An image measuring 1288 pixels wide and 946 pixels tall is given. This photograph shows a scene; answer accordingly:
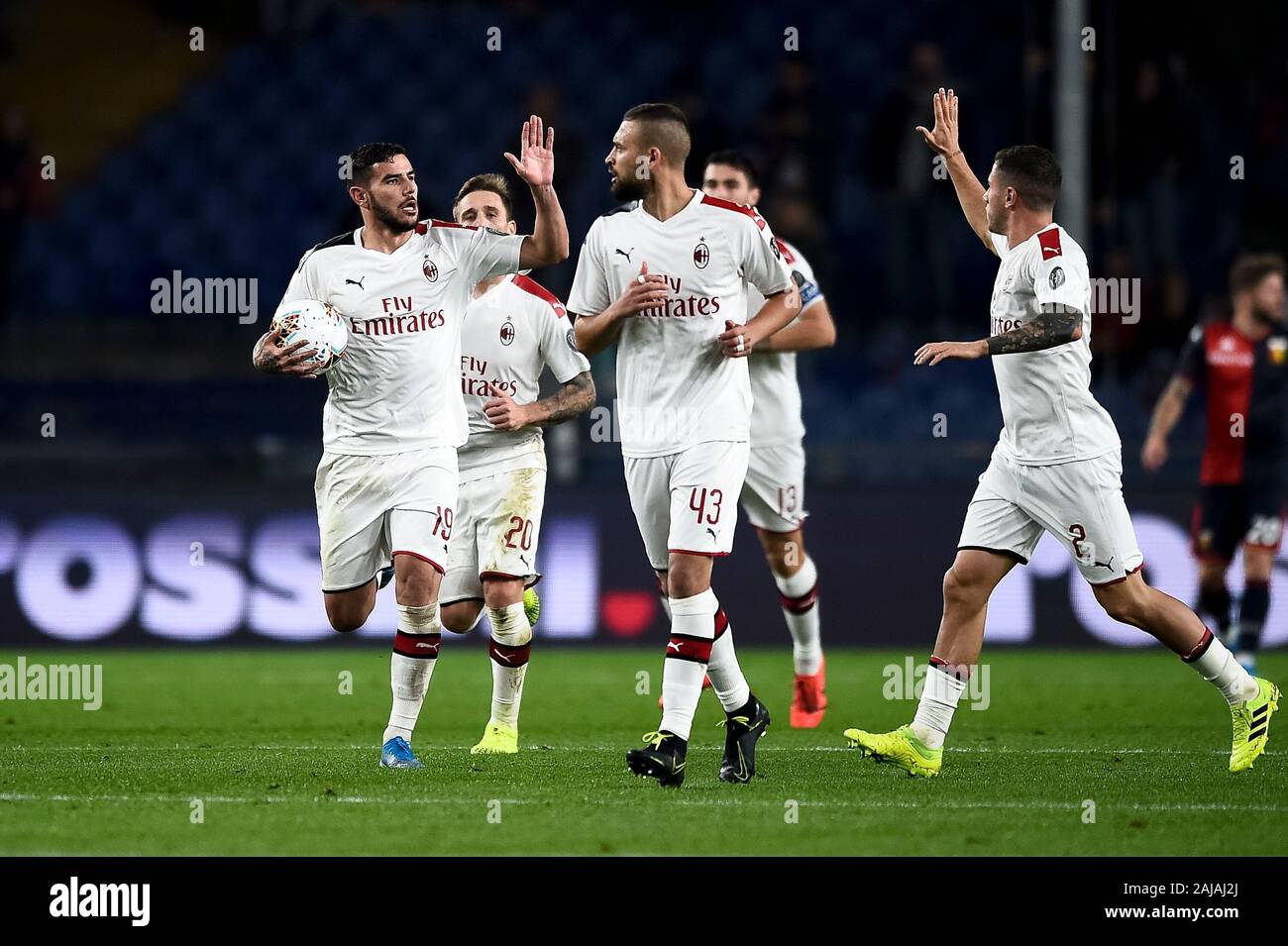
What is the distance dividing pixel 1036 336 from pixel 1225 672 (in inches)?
61.8

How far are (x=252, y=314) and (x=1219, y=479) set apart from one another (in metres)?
8.15

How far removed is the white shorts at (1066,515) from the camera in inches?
261

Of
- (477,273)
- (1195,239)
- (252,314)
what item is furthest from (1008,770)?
(252,314)

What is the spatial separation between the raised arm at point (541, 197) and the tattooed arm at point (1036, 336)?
149 cm

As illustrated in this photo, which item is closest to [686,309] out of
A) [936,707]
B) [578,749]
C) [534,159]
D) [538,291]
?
[534,159]

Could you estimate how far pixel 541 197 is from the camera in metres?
6.86

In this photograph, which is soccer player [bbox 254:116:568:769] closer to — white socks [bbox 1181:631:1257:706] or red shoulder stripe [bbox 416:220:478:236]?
red shoulder stripe [bbox 416:220:478:236]

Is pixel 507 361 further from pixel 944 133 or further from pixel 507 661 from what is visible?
pixel 944 133

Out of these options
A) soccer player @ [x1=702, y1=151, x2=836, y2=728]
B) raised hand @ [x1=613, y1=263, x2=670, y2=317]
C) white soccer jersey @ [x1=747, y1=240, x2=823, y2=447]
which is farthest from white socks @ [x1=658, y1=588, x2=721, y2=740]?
white soccer jersey @ [x1=747, y1=240, x2=823, y2=447]

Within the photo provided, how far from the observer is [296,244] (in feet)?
52.7

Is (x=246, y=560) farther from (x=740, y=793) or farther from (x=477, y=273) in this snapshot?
(x=740, y=793)

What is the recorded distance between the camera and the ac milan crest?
21.7ft

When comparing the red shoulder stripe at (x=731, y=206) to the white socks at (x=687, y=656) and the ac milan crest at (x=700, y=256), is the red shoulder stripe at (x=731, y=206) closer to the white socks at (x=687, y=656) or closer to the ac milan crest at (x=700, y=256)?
the ac milan crest at (x=700, y=256)

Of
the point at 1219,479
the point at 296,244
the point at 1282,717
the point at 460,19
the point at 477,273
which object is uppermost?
the point at 460,19
